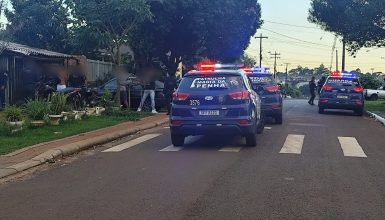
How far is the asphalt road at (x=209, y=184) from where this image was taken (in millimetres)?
6141

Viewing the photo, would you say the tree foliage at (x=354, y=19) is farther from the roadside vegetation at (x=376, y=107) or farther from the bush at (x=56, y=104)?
the bush at (x=56, y=104)

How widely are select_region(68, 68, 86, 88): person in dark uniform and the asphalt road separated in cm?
1238

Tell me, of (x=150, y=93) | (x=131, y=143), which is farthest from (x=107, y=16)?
(x=131, y=143)

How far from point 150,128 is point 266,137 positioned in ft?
14.2

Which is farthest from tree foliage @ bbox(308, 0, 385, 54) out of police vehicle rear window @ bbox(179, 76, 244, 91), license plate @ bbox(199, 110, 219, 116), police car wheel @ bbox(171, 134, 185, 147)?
police car wheel @ bbox(171, 134, 185, 147)

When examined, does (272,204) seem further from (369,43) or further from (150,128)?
(369,43)

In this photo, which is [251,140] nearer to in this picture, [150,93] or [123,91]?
[150,93]

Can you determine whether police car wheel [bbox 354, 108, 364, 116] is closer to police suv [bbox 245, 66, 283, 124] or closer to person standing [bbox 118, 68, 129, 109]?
police suv [bbox 245, 66, 283, 124]

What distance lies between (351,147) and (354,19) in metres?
16.1

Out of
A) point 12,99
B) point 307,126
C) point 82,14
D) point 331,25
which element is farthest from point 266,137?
point 331,25

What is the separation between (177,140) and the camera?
11.8 metres

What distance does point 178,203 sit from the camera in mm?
6465

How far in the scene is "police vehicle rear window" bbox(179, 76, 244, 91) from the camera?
37.3ft

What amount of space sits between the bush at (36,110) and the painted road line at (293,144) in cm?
679
